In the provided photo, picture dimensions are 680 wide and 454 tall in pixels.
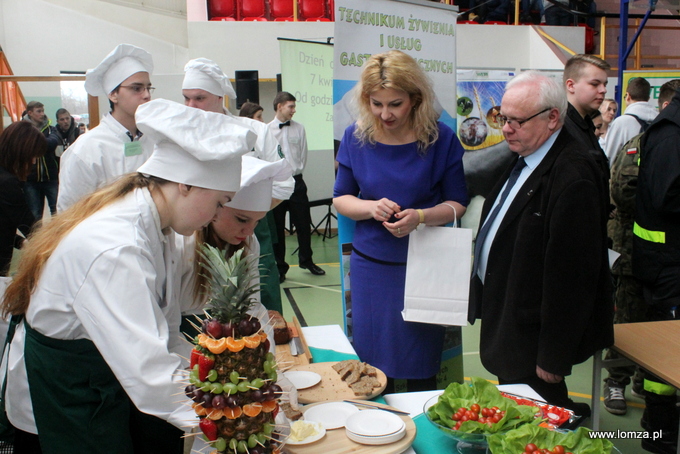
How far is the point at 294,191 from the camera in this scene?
260 inches

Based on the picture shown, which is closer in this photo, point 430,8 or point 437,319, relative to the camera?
point 437,319

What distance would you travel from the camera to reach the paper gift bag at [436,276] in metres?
2.34

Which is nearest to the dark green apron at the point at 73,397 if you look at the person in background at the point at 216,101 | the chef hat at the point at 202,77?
the person in background at the point at 216,101

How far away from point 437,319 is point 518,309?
42 cm

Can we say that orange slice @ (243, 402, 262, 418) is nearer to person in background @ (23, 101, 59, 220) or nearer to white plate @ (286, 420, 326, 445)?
white plate @ (286, 420, 326, 445)

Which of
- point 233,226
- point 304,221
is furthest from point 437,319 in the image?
point 304,221

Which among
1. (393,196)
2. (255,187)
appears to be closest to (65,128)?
(393,196)

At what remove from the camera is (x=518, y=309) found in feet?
6.57

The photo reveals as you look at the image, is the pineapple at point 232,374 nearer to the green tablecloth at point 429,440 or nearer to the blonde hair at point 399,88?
the green tablecloth at point 429,440

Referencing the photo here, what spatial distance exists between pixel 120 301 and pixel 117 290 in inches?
0.9

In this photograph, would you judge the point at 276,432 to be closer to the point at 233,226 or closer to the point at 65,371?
the point at 65,371

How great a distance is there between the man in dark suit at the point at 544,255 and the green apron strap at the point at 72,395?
51.3 inches

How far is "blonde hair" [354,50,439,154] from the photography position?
228 centimetres

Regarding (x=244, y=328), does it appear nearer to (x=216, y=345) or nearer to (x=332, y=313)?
(x=216, y=345)
